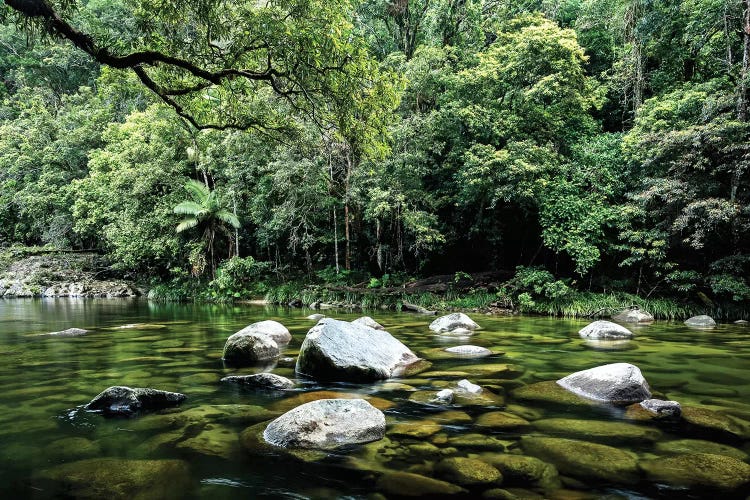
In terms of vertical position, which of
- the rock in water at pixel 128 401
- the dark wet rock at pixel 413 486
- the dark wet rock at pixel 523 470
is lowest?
the dark wet rock at pixel 523 470

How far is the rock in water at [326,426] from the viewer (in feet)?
11.7

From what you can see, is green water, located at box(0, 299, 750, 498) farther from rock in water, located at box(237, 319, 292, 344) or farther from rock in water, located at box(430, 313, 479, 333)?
rock in water, located at box(430, 313, 479, 333)

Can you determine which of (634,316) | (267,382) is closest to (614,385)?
(267,382)

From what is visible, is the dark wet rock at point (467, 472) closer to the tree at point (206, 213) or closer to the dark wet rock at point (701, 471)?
the dark wet rock at point (701, 471)

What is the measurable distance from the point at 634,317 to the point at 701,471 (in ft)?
38.0

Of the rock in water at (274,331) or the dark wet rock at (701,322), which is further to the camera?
the dark wet rock at (701,322)

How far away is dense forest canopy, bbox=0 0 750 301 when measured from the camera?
7105 millimetres

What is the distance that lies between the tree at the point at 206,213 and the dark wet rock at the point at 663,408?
19.8m

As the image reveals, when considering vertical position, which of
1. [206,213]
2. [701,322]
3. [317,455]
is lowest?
[701,322]

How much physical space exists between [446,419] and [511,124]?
45.9 ft

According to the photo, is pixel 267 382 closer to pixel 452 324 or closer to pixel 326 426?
pixel 326 426

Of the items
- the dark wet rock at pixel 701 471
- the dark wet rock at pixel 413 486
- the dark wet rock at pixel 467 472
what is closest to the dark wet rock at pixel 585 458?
the dark wet rock at pixel 701 471

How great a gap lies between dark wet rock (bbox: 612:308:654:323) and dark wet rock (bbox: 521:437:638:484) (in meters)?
11.2

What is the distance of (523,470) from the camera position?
310 centimetres
